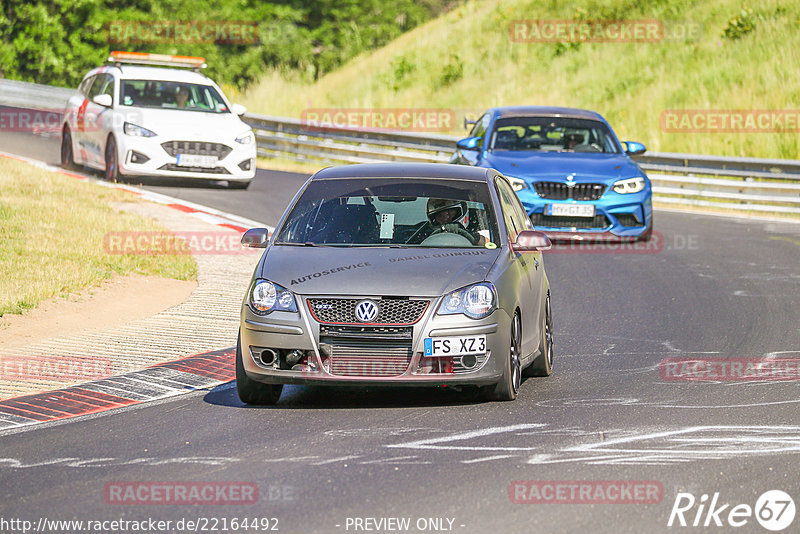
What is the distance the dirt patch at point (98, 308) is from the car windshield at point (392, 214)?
2857 millimetres

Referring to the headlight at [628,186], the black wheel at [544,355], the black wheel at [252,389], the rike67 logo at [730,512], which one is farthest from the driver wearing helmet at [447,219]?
the headlight at [628,186]

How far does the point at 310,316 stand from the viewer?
8227 millimetres

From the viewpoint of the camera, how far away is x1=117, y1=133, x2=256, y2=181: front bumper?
20812mm

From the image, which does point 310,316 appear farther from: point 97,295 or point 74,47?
point 74,47

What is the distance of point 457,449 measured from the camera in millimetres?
7293

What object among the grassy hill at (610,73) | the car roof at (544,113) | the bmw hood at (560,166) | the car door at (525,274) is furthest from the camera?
the grassy hill at (610,73)

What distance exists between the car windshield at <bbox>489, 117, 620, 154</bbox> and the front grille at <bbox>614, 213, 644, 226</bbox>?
1.26 meters

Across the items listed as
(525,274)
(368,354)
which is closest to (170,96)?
(525,274)

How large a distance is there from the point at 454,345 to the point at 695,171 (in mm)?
17802

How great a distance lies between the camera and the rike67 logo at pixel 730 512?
595cm

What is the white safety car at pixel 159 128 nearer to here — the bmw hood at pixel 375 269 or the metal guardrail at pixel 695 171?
the metal guardrail at pixel 695 171

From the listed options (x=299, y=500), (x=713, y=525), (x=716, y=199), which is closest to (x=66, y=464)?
(x=299, y=500)

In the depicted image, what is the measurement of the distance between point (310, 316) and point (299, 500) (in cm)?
209

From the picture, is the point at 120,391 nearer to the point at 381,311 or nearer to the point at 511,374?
the point at 381,311
